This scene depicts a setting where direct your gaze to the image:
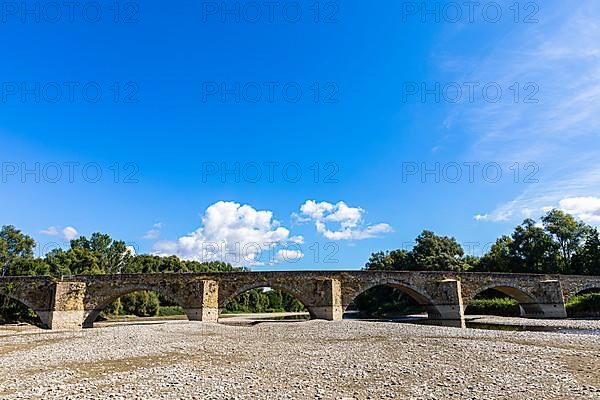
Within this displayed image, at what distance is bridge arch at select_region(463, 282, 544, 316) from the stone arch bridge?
6.70 ft

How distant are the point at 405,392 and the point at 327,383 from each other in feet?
6.17

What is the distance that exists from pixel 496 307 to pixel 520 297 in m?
5.26

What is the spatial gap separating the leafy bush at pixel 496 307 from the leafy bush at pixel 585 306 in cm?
502

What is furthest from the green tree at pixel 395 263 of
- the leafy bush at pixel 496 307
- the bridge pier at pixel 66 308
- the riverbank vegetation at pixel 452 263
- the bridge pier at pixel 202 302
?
the bridge pier at pixel 66 308

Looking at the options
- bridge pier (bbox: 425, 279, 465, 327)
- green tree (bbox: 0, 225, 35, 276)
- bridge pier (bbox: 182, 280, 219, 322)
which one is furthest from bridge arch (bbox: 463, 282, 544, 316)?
green tree (bbox: 0, 225, 35, 276)

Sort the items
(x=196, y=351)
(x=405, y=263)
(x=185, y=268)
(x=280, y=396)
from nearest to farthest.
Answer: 1. (x=280, y=396)
2. (x=196, y=351)
3. (x=405, y=263)
4. (x=185, y=268)

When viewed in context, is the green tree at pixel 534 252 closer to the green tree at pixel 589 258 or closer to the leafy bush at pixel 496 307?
the green tree at pixel 589 258

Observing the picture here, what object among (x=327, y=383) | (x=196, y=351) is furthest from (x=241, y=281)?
(x=327, y=383)

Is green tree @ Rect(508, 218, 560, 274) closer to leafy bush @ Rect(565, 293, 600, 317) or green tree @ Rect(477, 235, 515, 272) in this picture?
green tree @ Rect(477, 235, 515, 272)

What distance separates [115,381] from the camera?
9875 mm

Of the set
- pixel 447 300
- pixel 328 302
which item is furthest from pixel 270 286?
pixel 447 300

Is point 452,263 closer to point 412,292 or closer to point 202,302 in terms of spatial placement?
→ point 412,292

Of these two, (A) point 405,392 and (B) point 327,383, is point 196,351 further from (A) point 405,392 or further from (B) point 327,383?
(A) point 405,392

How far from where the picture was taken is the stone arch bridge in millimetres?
33562
